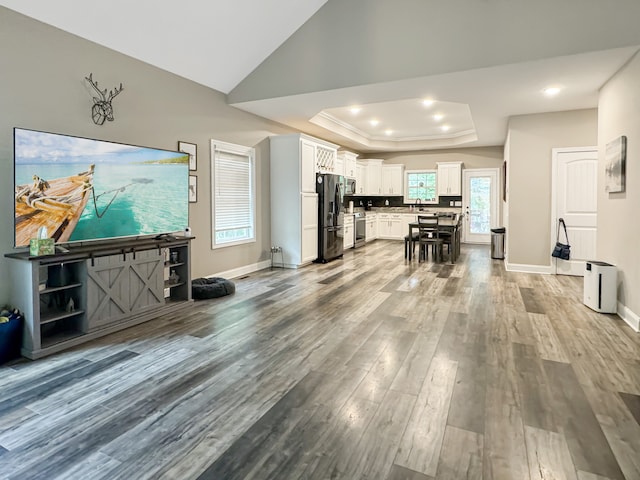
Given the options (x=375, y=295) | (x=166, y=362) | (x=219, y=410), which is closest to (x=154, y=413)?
(x=219, y=410)

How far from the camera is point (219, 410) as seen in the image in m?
2.29

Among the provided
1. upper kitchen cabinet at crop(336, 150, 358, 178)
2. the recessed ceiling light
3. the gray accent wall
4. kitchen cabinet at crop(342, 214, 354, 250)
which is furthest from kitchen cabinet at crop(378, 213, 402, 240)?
the recessed ceiling light

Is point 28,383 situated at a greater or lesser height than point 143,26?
lesser

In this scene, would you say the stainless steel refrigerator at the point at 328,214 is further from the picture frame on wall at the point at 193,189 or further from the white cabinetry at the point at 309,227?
the picture frame on wall at the point at 193,189

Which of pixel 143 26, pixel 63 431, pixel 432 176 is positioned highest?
pixel 143 26

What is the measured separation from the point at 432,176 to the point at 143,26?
8.89 m

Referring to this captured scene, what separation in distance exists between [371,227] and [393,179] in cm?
167

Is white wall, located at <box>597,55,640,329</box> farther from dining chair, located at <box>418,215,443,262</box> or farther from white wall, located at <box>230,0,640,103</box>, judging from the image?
dining chair, located at <box>418,215,443,262</box>

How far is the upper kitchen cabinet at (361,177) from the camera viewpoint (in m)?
11.1

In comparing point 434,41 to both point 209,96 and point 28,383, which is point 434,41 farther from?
point 28,383

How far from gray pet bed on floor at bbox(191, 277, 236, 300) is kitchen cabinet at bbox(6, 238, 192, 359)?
25.3 inches

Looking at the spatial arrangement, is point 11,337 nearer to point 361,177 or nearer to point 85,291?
point 85,291

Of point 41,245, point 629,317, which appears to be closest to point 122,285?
point 41,245

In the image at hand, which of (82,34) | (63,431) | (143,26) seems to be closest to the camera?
(63,431)
